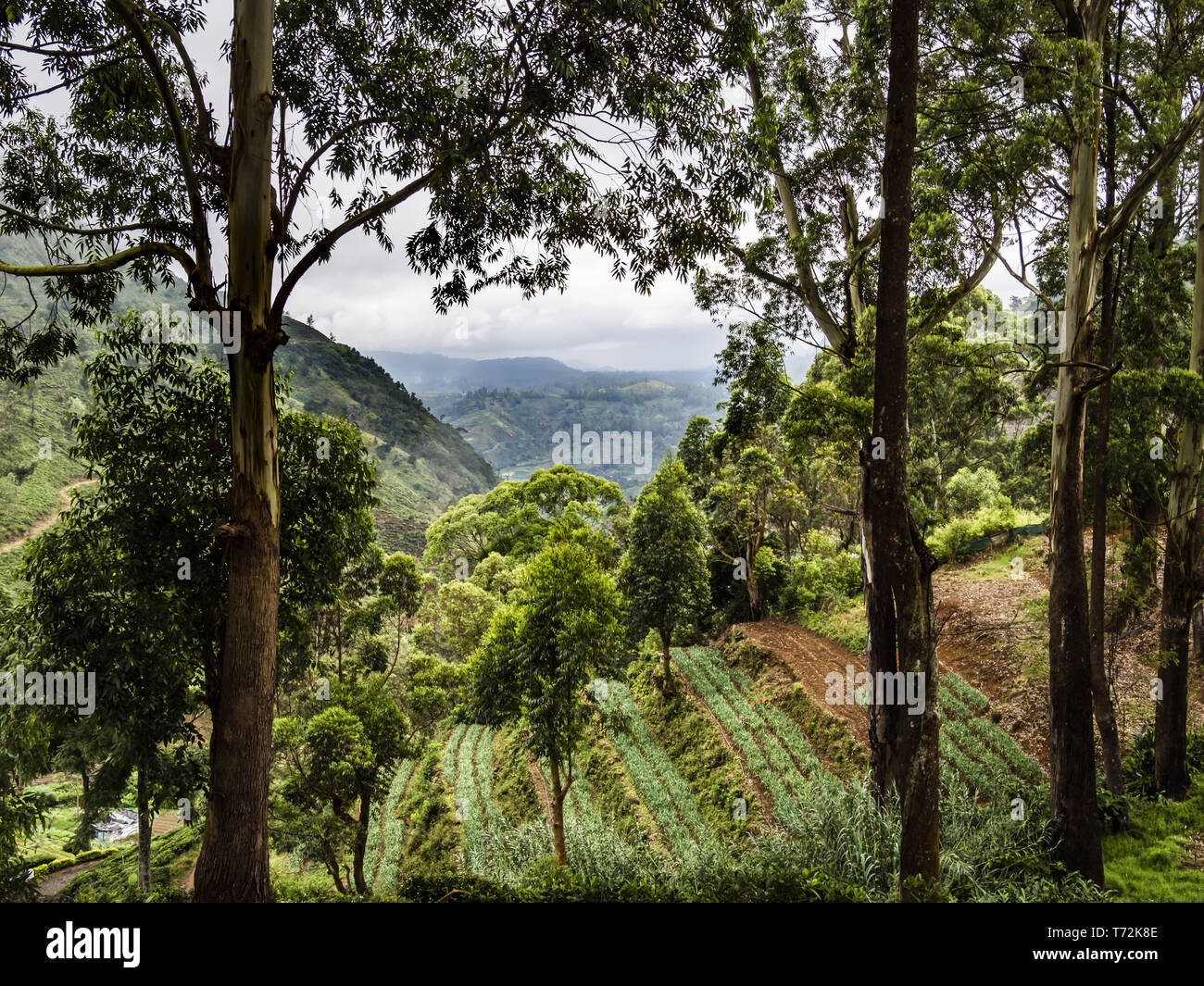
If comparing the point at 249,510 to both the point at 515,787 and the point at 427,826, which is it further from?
the point at 427,826

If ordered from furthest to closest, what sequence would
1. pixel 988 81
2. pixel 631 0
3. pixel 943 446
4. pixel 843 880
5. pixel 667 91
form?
pixel 943 446
pixel 988 81
pixel 667 91
pixel 843 880
pixel 631 0

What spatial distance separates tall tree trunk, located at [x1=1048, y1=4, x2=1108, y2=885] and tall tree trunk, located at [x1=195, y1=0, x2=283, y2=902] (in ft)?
26.7

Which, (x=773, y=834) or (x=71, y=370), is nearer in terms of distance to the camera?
(x=773, y=834)

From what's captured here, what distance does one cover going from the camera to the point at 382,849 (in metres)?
17.7

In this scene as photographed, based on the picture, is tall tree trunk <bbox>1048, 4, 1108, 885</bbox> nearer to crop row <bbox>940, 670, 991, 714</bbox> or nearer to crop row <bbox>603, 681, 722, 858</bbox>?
crop row <bbox>603, 681, 722, 858</bbox>

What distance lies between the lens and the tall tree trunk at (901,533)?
16.8 feet

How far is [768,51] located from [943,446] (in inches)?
885

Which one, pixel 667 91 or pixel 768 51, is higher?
pixel 768 51

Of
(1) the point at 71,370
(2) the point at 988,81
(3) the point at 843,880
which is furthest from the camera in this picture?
(1) the point at 71,370

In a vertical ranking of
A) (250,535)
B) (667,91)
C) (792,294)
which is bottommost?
(250,535)

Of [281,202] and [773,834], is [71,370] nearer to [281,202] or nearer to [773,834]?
[281,202]

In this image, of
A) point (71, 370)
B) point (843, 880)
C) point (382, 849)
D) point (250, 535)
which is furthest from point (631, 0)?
point (71, 370)

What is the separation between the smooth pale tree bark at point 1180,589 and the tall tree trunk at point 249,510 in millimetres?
11296

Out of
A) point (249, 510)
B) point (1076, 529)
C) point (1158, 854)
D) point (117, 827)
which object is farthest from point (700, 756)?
point (117, 827)
